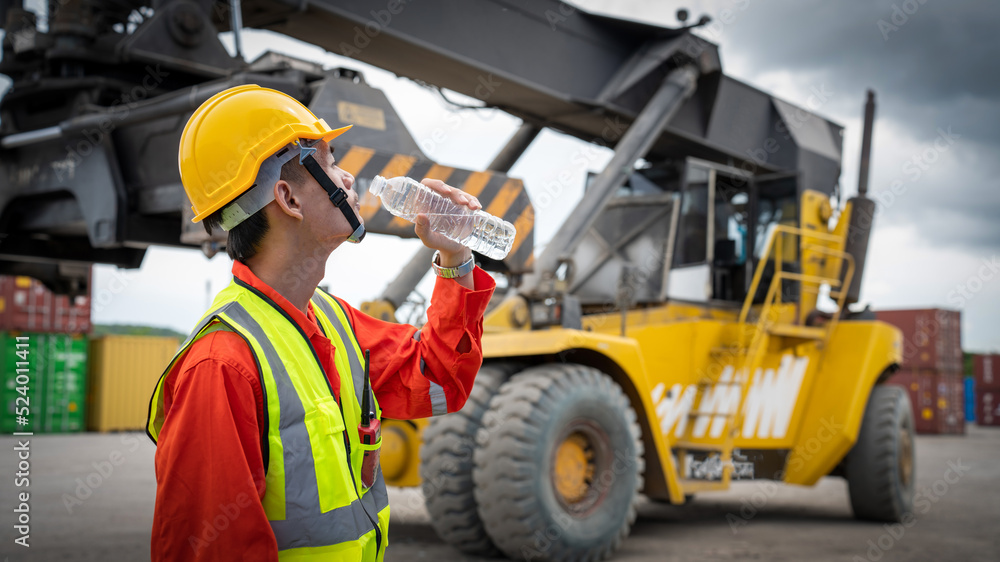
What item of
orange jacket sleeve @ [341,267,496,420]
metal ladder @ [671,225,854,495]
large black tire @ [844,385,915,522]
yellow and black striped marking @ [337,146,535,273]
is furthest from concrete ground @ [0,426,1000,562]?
orange jacket sleeve @ [341,267,496,420]

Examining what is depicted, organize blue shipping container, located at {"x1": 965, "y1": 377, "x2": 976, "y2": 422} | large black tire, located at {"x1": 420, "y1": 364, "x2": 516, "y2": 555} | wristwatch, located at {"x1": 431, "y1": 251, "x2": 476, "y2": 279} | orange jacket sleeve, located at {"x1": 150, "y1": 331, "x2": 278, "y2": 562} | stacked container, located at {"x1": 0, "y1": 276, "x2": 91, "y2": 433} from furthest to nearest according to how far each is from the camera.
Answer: blue shipping container, located at {"x1": 965, "y1": 377, "x2": 976, "y2": 422}, stacked container, located at {"x1": 0, "y1": 276, "x2": 91, "y2": 433}, large black tire, located at {"x1": 420, "y1": 364, "x2": 516, "y2": 555}, wristwatch, located at {"x1": 431, "y1": 251, "x2": 476, "y2": 279}, orange jacket sleeve, located at {"x1": 150, "y1": 331, "x2": 278, "y2": 562}

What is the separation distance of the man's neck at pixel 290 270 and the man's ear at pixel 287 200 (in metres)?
0.09

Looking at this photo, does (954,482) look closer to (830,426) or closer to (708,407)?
(830,426)

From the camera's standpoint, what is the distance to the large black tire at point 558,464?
5.22m

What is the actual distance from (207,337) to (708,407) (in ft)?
20.1

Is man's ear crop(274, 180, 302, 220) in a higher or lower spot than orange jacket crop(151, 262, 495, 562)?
higher

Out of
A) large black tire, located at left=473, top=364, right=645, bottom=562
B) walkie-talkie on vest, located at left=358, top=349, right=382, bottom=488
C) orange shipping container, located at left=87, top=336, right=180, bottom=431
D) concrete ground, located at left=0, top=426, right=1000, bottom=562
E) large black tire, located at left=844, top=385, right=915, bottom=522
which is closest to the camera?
walkie-talkie on vest, located at left=358, top=349, right=382, bottom=488

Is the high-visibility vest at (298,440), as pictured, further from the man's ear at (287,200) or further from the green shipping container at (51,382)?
the green shipping container at (51,382)

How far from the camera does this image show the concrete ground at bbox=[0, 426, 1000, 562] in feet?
20.4

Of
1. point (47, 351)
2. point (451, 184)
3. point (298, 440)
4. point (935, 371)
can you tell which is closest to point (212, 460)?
point (298, 440)

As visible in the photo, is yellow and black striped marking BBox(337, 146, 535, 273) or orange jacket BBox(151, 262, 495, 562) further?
yellow and black striped marking BBox(337, 146, 535, 273)

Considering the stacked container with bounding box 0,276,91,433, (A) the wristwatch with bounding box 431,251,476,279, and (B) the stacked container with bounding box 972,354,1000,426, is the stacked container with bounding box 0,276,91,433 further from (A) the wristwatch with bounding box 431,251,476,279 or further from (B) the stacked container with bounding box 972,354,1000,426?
(B) the stacked container with bounding box 972,354,1000,426

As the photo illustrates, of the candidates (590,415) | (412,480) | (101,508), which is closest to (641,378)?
(590,415)

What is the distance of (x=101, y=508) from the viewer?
317 inches
